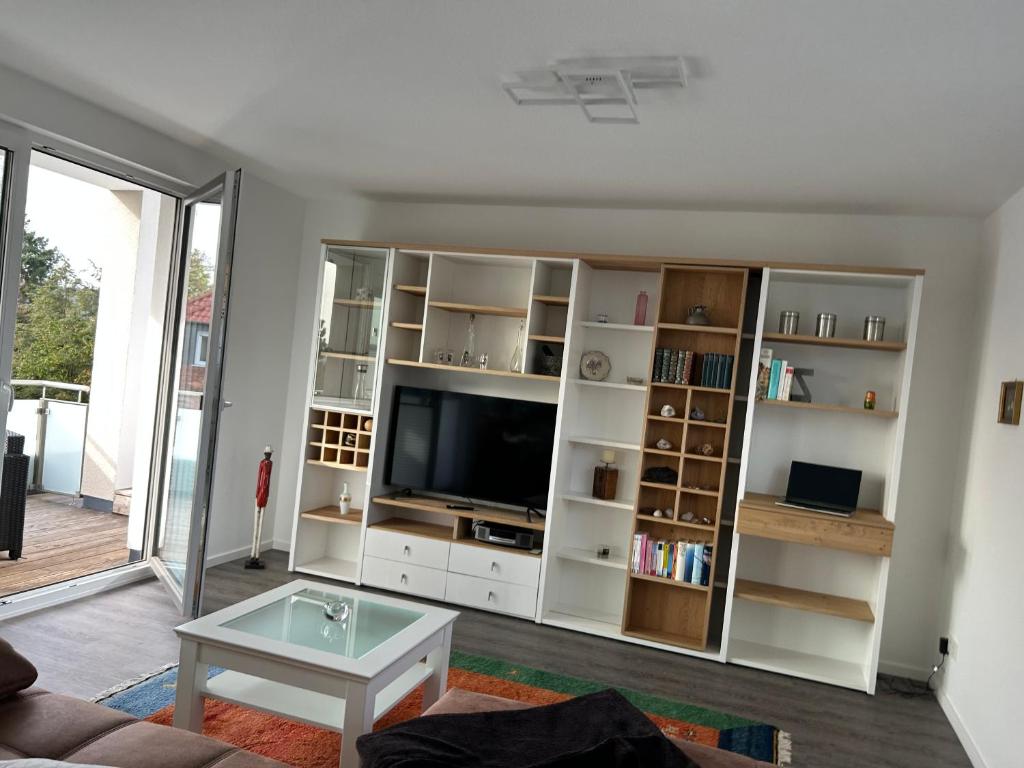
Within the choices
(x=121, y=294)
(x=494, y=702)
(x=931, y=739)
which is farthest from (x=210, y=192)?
(x=931, y=739)

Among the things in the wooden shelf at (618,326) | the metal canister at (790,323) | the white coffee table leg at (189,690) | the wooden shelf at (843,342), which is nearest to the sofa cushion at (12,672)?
the white coffee table leg at (189,690)

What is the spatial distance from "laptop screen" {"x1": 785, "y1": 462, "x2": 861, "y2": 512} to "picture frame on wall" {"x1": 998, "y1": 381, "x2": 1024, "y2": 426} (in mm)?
833

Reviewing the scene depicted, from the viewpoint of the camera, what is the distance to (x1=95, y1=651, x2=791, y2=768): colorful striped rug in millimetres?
2832

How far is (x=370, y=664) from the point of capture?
2561mm

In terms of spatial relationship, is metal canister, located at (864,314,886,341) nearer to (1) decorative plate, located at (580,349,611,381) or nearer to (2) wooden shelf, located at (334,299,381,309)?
(1) decorative plate, located at (580,349,611,381)

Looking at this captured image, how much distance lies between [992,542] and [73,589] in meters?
4.47

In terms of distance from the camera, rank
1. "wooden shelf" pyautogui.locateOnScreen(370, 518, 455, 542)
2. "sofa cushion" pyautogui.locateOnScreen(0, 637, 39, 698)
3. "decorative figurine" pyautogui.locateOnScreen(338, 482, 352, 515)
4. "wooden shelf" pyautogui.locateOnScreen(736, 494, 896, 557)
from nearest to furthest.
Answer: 1. "sofa cushion" pyautogui.locateOnScreen(0, 637, 39, 698)
2. "wooden shelf" pyautogui.locateOnScreen(736, 494, 896, 557)
3. "wooden shelf" pyautogui.locateOnScreen(370, 518, 455, 542)
4. "decorative figurine" pyautogui.locateOnScreen(338, 482, 352, 515)

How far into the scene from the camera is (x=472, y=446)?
489 cm

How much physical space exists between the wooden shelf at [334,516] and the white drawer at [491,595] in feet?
2.60

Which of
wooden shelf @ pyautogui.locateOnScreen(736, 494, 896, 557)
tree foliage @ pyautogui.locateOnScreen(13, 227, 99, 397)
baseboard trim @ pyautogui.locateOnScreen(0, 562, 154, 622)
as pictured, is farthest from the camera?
tree foliage @ pyautogui.locateOnScreen(13, 227, 99, 397)

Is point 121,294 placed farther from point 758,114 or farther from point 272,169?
point 758,114

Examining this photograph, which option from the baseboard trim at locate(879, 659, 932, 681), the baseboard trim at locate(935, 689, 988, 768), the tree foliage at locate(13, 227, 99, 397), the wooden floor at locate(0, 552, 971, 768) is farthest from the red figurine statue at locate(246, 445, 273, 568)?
the baseboard trim at locate(935, 689, 988, 768)

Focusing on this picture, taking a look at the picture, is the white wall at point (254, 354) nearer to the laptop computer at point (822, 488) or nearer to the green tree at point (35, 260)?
the green tree at point (35, 260)

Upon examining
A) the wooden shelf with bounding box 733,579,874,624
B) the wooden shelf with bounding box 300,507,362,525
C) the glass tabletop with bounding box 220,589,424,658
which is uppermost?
the glass tabletop with bounding box 220,589,424,658
